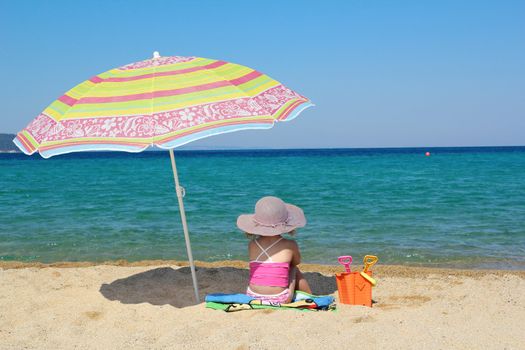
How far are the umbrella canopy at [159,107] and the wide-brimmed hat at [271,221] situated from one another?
2.45 feet

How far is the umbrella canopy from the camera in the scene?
3.80 metres

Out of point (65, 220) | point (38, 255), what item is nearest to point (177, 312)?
point (38, 255)

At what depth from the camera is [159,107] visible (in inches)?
156

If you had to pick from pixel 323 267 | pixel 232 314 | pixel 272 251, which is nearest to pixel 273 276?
pixel 272 251

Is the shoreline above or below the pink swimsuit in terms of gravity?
below

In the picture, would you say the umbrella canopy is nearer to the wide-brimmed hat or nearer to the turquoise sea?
the wide-brimmed hat

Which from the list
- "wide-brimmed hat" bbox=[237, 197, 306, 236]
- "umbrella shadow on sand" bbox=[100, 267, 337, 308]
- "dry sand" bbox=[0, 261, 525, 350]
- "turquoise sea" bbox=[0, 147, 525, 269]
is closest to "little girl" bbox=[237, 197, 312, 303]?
"wide-brimmed hat" bbox=[237, 197, 306, 236]

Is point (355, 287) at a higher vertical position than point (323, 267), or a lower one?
higher

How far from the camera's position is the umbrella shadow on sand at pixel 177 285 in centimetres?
524

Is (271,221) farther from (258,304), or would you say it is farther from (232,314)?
(232,314)

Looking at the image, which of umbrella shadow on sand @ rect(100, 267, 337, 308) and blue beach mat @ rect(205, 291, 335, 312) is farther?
umbrella shadow on sand @ rect(100, 267, 337, 308)

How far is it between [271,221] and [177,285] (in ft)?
6.27

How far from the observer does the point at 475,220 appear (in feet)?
35.0

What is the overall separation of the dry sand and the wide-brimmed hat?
65 cm
